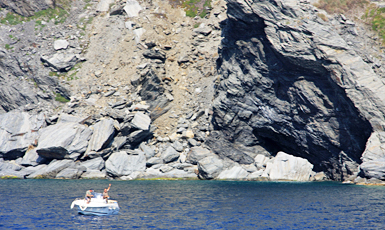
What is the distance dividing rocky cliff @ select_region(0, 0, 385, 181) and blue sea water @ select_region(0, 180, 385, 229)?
440 inches

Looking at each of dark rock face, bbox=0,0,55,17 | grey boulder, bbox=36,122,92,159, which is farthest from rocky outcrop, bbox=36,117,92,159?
dark rock face, bbox=0,0,55,17

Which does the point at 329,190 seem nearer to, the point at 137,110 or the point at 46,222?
the point at 46,222

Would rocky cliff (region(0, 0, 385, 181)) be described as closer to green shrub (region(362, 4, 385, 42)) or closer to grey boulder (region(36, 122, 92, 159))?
grey boulder (region(36, 122, 92, 159))

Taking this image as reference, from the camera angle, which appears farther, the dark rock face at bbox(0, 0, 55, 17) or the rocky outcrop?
the dark rock face at bbox(0, 0, 55, 17)

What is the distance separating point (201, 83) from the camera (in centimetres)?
6825

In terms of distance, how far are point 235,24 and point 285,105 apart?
16503 millimetres

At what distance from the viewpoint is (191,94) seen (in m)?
67.1

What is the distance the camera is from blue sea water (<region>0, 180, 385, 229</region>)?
2394cm

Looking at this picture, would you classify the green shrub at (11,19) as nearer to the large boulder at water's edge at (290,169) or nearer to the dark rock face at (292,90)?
the dark rock face at (292,90)

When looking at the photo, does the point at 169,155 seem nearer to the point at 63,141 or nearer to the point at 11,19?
the point at 63,141

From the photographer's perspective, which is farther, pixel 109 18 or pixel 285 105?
pixel 109 18

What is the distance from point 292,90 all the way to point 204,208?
95.6 feet

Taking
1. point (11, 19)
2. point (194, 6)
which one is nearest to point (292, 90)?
point (194, 6)

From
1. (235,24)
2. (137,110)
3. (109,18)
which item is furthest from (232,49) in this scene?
(109,18)
